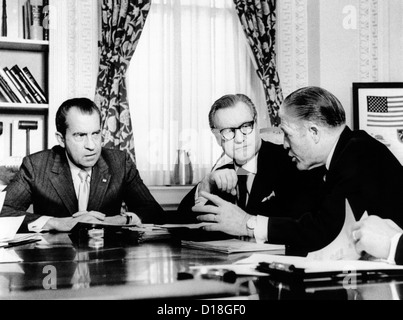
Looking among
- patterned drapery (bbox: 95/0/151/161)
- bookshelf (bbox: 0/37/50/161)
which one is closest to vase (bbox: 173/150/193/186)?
patterned drapery (bbox: 95/0/151/161)

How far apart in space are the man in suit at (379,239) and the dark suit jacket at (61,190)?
1479 millimetres

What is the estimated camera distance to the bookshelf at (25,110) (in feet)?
11.7

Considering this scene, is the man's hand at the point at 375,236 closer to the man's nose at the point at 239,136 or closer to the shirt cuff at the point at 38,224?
the man's nose at the point at 239,136

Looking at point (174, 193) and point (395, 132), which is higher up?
point (395, 132)

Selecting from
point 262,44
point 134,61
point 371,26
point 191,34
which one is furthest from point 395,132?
point 134,61

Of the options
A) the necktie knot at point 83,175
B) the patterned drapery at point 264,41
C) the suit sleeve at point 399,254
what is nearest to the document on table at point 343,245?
the suit sleeve at point 399,254

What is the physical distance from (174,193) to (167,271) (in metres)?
2.66

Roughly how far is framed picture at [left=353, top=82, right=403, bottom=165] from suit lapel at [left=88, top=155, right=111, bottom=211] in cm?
215

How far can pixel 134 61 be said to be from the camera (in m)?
3.83

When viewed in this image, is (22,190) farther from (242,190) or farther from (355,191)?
(355,191)

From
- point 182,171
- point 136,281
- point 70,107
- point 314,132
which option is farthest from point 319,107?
point 182,171

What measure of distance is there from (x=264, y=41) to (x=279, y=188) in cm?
199

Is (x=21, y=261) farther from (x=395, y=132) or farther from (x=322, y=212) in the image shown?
(x=395, y=132)

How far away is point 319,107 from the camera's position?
1695 mm
